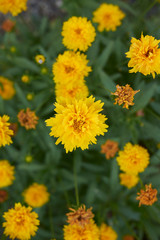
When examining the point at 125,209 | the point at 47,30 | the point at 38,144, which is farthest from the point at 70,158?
the point at 47,30

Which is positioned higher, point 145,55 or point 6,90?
point 6,90

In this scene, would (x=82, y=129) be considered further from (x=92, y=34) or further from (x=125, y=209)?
(x=125, y=209)

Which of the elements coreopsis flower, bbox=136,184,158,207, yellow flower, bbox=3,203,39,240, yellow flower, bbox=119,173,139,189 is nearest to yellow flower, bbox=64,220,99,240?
yellow flower, bbox=3,203,39,240

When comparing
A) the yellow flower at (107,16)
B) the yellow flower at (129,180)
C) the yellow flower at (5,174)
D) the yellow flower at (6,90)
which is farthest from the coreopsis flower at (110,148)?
the yellow flower at (107,16)

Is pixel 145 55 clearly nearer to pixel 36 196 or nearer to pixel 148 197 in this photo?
pixel 148 197

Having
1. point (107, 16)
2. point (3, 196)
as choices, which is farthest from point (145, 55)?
point (3, 196)

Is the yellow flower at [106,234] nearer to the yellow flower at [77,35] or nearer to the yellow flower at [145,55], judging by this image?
the yellow flower at [145,55]

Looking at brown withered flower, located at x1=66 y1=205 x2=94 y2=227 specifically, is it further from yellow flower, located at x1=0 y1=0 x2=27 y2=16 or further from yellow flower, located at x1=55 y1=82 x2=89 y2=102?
yellow flower, located at x1=0 y1=0 x2=27 y2=16
